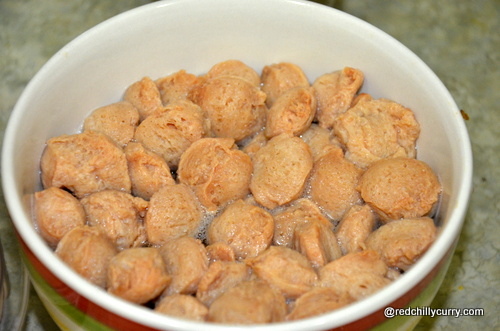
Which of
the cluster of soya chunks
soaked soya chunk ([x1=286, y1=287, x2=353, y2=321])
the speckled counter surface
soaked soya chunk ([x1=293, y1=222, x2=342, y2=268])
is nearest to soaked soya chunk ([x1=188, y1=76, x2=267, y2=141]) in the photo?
the cluster of soya chunks

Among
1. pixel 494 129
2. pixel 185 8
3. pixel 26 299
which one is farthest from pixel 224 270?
pixel 494 129

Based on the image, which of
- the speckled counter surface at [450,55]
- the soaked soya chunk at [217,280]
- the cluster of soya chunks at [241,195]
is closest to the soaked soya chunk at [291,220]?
the cluster of soya chunks at [241,195]

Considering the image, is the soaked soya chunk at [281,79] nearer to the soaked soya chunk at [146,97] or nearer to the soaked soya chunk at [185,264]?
the soaked soya chunk at [146,97]

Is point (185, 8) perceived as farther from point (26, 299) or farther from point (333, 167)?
point (26, 299)

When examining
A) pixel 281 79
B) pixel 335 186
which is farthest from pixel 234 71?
pixel 335 186

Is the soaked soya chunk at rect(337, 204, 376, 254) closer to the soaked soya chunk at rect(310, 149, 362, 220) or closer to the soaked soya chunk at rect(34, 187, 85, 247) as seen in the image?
the soaked soya chunk at rect(310, 149, 362, 220)

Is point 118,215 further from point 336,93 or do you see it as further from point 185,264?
point 336,93
